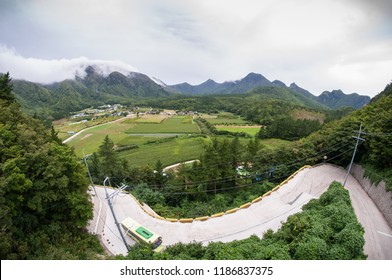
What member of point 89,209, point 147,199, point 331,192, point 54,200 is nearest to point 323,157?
point 331,192

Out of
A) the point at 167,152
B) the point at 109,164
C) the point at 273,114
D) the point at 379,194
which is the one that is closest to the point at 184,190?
the point at 109,164

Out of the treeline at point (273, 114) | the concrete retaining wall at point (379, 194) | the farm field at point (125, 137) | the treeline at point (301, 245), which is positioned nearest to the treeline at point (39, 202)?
the treeline at point (301, 245)

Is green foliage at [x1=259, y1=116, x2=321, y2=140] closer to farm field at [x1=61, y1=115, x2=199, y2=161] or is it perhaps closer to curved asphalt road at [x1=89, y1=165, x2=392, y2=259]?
farm field at [x1=61, y1=115, x2=199, y2=161]

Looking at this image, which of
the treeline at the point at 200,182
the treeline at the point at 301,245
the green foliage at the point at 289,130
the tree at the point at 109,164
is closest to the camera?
the treeline at the point at 301,245

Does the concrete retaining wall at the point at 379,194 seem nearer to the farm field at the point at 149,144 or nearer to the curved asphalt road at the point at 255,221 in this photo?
the curved asphalt road at the point at 255,221

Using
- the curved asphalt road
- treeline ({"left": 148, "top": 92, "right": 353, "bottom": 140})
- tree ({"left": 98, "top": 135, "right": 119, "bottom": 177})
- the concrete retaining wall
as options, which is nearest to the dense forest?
tree ({"left": 98, "top": 135, "right": 119, "bottom": 177})

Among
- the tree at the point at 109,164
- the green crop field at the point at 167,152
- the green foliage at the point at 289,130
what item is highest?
the green foliage at the point at 289,130

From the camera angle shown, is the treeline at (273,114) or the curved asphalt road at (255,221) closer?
the curved asphalt road at (255,221)

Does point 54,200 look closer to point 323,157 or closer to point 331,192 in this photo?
point 331,192
